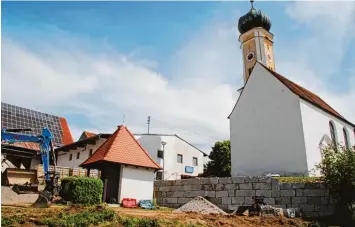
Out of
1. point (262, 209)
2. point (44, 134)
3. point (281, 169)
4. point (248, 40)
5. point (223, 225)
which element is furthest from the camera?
point (248, 40)

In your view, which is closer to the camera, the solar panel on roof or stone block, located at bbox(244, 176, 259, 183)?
stone block, located at bbox(244, 176, 259, 183)

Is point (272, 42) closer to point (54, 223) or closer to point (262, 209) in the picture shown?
point (262, 209)

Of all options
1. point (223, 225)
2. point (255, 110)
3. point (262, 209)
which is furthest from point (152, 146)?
point (223, 225)

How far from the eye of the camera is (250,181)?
17.3 meters

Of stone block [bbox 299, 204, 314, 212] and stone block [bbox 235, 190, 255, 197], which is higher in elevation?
stone block [bbox 235, 190, 255, 197]

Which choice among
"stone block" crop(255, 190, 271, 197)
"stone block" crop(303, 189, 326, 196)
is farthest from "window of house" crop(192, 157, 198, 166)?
"stone block" crop(303, 189, 326, 196)

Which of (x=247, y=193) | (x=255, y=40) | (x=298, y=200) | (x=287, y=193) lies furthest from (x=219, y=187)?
(x=255, y=40)

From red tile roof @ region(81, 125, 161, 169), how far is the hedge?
2.28m

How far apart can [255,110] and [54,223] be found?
19.6 meters

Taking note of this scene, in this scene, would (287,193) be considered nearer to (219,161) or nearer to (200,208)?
(200,208)

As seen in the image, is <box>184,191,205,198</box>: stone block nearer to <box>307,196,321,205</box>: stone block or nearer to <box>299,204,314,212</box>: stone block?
<box>299,204,314,212</box>: stone block

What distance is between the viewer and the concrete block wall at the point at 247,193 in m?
15.8

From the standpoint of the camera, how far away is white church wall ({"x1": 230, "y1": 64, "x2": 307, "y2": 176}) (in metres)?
22.3

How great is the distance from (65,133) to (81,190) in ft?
71.7
